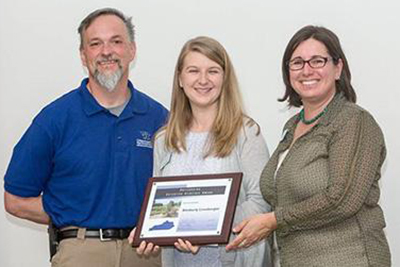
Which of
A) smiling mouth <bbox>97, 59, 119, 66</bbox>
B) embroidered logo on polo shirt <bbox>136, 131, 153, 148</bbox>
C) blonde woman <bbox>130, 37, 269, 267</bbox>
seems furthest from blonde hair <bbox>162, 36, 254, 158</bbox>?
smiling mouth <bbox>97, 59, 119, 66</bbox>

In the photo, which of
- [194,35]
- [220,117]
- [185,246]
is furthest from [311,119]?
[194,35]

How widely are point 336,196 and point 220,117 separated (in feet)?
1.91

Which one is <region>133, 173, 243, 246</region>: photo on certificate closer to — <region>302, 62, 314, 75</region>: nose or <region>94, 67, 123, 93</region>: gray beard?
<region>302, 62, 314, 75</region>: nose

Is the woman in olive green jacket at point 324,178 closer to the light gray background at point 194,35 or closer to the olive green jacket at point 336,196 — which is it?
the olive green jacket at point 336,196

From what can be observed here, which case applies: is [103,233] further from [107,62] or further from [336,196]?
[336,196]

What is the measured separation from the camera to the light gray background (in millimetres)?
3359

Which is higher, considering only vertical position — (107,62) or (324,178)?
(107,62)

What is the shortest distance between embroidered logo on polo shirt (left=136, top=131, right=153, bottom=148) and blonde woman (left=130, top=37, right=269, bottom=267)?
0.23m

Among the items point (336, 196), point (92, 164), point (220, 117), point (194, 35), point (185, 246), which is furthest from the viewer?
point (194, 35)

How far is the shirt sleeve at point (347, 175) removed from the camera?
2307mm

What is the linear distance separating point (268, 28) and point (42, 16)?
3.85ft

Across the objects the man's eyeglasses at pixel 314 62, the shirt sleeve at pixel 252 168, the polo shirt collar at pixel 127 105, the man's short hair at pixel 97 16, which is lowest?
the shirt sleeve at pixel 252 168

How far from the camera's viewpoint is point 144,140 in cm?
304

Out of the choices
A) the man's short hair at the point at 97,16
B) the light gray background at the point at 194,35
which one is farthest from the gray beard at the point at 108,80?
the light gray background at the point at 194,35
